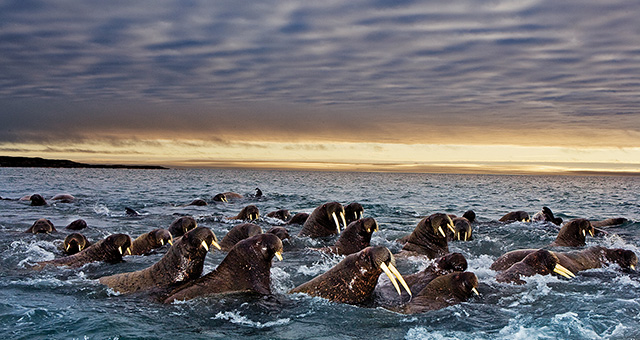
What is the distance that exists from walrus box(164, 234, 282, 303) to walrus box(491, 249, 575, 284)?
4.27 metres

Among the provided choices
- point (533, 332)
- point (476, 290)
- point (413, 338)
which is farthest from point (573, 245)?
point (413, 338)

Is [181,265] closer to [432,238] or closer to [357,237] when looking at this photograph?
[357,237]

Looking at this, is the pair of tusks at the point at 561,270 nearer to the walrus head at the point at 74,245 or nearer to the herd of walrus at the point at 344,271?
the herd of walrus at the point at 344,271

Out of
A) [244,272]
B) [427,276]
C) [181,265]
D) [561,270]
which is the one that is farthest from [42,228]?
[561,270]

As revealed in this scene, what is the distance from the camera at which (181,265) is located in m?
8.75

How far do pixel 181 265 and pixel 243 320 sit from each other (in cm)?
185

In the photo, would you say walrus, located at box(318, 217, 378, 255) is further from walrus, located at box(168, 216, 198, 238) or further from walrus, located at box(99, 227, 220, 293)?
walrus, located at box(168, 216, 198, 238)

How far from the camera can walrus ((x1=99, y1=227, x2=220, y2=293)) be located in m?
8.66

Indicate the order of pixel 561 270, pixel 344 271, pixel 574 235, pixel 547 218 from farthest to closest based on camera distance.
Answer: pixel 547 218 < pixel 574 235 < pixel 561 270 < pixel 344 271

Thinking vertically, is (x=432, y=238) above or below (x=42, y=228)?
above

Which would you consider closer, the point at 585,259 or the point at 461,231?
the point at 585,259

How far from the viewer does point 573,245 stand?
14922mm

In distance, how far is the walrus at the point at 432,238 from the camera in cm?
1266

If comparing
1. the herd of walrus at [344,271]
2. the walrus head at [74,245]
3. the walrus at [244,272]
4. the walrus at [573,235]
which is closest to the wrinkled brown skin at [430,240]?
the herd of walrus at [344,271]
